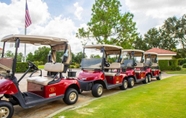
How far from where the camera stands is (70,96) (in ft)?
15.8

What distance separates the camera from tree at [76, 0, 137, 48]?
56.7ft

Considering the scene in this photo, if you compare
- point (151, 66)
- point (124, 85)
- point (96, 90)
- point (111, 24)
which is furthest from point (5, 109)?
point (111, 24)

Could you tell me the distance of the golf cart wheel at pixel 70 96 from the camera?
185 inches

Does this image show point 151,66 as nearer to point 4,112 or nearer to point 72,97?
point 72,97

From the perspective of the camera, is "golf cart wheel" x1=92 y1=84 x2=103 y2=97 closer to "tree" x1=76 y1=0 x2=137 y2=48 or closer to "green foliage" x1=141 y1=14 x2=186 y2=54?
"tree" x1=76 y1=0 x2=137 y2=48

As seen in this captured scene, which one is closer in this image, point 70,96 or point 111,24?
point 70,96

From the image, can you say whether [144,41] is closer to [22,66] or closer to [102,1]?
[102,1]

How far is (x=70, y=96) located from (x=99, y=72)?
169 centimetres

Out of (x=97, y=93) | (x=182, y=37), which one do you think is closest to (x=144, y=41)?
(x=182, y=37)

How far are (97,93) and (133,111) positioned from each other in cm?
217

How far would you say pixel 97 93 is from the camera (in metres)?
5.71

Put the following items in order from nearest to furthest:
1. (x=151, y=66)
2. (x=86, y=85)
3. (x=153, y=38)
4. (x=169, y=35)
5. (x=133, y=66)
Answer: (x=86, y=85) < (x=133, y=66) < (x=151, y=66) < (x=169, y=35) < (x=153, y=38)

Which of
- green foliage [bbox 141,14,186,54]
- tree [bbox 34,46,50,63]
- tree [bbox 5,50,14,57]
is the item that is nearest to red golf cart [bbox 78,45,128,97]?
tree [bbox 34,46,50,63]

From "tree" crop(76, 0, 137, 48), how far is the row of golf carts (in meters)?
9.17
